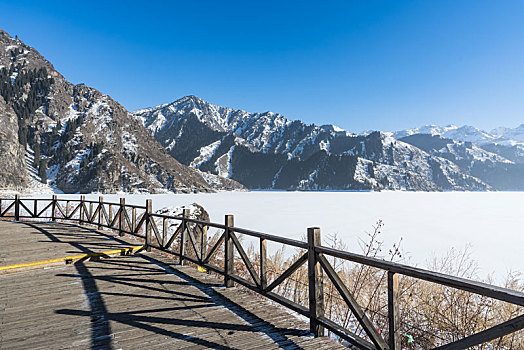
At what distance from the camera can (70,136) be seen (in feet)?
382

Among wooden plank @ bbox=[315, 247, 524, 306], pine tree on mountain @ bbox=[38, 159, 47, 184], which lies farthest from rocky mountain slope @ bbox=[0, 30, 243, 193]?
wooden plank @ bbox=[315, 247, 524, 306]

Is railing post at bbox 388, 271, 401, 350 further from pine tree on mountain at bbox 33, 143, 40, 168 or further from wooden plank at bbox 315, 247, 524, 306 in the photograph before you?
pine tree on mountain at bbox 33, 143, 40, 168

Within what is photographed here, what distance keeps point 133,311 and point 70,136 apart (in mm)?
135822

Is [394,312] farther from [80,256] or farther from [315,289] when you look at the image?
[80,256]

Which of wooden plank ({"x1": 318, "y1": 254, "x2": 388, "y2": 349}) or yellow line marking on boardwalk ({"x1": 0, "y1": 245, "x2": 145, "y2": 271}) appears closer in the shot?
wooden plank ({"x1": 318, "y1": 254, "x2": 388, "y2": 349})

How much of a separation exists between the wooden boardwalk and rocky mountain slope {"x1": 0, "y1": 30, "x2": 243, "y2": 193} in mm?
90665

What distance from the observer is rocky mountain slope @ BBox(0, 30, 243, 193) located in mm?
102938

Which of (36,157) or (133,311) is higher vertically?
(36,157)

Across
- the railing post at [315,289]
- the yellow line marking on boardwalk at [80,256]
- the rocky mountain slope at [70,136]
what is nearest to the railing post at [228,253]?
the railing post at [315,289]

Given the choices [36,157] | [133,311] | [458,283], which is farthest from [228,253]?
[36,157]

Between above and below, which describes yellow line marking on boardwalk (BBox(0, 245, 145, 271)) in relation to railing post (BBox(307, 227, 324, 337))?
below

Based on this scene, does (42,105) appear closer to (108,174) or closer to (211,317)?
(108,174)

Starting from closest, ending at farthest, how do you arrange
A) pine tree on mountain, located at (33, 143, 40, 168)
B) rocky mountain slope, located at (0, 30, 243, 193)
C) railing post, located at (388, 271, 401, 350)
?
railing post, located at (388, 271, 401, 350) < rocky mountain slope, located at (0, 30, 243, 193) < pine tree on mountain, located at (33, 143, 40, 168)

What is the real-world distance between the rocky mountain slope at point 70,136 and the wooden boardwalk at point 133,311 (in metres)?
90.7
